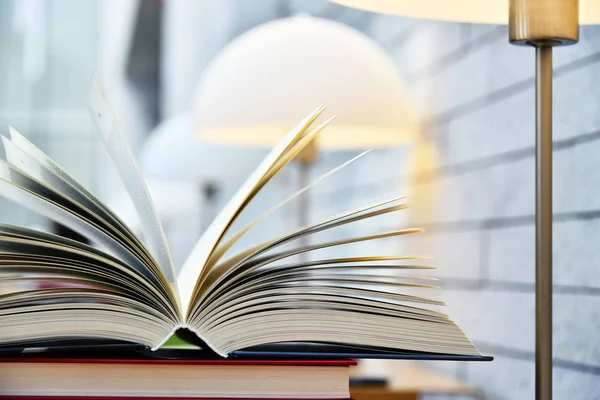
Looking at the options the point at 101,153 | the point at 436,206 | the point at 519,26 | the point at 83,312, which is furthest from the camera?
the point at 101,153

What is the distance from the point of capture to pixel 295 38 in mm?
1466

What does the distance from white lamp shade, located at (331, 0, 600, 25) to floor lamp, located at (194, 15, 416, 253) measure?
1.85ft

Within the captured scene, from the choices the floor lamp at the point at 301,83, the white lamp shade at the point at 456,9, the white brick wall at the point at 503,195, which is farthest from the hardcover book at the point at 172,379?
the floor lamp at the point at 301,83

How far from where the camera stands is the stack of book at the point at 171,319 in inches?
23.9

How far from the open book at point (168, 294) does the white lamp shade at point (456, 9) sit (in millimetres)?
184

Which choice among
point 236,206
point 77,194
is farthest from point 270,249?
point 77,194

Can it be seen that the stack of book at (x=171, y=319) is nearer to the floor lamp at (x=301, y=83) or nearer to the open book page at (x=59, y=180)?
the open book page at (x=59, y=180)

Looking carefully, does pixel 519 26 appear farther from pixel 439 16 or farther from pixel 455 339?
pixel 455 339

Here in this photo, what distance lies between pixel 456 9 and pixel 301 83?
610 mm

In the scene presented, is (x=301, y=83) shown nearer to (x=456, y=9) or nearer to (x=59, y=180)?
(x=456, y=9)

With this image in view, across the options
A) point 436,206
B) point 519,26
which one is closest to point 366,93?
point 436,206

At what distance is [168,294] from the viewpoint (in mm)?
611

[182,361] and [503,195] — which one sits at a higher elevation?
[503,195]

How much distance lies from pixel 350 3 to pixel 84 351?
1.21ft
